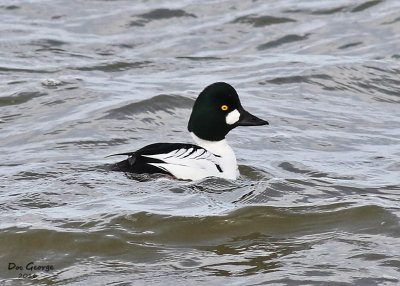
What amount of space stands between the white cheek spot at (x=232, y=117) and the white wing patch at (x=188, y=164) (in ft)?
1.72

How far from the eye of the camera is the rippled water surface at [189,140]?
717 cm

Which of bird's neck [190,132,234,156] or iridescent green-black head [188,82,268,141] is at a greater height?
iridescent green-black head [188,82,268,141]

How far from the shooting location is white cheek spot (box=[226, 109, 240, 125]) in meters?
9.91

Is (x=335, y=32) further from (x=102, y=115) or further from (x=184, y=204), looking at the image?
(x=184, y=204)

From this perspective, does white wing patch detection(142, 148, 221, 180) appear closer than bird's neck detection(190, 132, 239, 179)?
Yes

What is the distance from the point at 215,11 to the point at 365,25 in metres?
2.50

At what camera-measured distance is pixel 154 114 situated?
39.5 ft

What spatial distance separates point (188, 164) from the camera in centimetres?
930

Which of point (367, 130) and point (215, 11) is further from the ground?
point (215, 11)

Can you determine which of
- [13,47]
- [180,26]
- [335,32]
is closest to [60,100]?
[13,47]

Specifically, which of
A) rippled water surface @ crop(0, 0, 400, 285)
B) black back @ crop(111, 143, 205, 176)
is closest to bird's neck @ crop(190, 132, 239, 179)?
rippled water surface @ crop(0, 0, 400, 285)

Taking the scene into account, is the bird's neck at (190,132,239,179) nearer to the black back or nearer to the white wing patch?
the white wing patch

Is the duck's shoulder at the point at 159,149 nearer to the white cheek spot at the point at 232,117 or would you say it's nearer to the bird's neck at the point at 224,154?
the bird's neck at the point at 224,154

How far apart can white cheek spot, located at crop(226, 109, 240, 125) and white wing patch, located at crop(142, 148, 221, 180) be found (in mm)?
525
